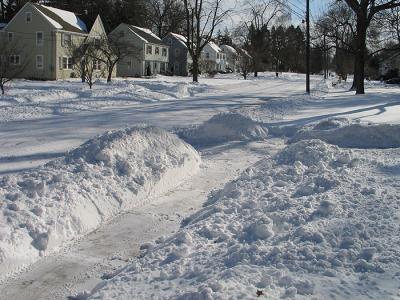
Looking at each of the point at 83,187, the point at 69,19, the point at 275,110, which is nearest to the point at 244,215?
the point at 83,187

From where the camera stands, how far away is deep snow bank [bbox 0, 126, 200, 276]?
561cm

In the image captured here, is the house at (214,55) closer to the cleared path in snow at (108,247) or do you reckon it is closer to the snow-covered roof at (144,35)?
the snow-covered roof at (144,35)

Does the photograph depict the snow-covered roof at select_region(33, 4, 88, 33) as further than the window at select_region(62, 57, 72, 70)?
No

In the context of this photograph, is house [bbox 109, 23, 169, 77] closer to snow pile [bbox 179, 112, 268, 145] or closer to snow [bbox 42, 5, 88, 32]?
snow [bbox 42, 5, 88, 32]

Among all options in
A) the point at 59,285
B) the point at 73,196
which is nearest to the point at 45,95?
the point at 73,196

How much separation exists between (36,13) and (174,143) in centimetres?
4597

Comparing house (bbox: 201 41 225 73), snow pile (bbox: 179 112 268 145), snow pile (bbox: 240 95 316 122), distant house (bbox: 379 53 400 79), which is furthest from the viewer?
house (bbox: 201 41 225 73)

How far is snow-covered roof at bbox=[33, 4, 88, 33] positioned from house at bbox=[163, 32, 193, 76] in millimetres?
25768

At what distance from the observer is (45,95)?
25672 millimetres

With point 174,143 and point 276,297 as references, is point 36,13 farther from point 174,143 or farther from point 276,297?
point 276,297

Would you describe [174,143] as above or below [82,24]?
below

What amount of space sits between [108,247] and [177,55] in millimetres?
78350

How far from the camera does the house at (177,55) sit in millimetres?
81438

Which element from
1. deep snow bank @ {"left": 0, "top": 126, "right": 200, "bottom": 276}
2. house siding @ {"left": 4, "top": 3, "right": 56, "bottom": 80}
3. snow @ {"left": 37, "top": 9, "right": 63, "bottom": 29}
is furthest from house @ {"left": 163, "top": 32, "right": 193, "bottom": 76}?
deep snow bank @ {"left": 0, "top": 126, "right": 200, "bottom": 276}
